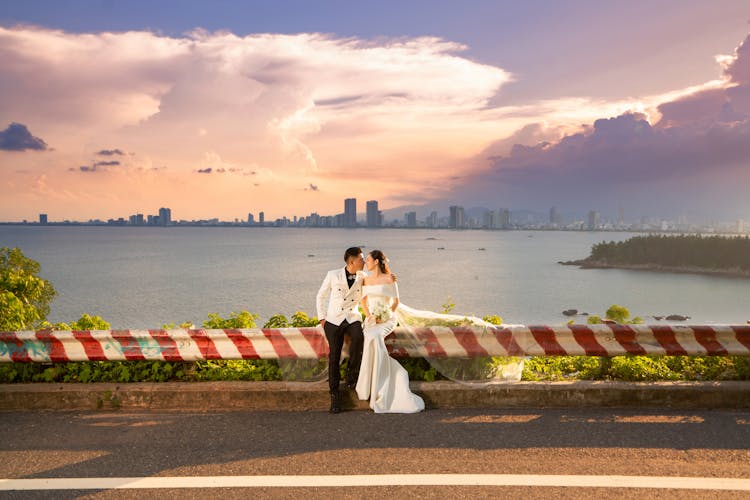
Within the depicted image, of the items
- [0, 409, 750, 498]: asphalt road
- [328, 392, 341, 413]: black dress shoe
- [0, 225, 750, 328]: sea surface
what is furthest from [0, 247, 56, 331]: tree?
[0, 225, 750, 328]: sea surface

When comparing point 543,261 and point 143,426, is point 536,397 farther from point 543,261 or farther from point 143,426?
point 543,261

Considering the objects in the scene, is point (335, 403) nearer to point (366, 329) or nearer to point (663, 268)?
point (366, 329)

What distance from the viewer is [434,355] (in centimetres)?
760

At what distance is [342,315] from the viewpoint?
7527 millimetres

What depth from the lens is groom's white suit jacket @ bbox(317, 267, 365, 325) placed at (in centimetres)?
754

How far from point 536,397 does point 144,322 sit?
6546cm

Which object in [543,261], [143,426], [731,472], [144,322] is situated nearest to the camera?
[731,472]

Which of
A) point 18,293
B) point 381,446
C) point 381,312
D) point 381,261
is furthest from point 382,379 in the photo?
point 18,293

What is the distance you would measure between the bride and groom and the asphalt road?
0.94 feet

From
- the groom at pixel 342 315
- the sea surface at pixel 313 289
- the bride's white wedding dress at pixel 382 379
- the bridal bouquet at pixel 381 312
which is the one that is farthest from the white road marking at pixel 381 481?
the sea surface at pixel 313 289

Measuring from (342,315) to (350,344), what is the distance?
14.0 inches

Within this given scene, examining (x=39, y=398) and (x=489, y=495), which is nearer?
(x=489, y=495)

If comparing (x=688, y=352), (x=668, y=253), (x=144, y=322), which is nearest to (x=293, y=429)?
(x=688, y=352)

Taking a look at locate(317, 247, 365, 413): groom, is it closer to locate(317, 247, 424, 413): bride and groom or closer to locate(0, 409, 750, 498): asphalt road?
locate(317, 247, 424, 413): bride and groom
